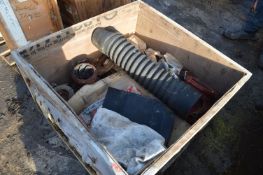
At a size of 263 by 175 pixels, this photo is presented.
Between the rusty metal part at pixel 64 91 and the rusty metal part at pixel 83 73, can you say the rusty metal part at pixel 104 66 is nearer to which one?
the rusty metal part at pixel 83 73

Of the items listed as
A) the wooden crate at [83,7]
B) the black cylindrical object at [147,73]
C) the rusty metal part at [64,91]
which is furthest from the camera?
the wooden crate at [83,7]

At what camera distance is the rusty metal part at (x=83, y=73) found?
8.28 ft

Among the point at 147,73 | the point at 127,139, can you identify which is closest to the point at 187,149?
the point at 147,73

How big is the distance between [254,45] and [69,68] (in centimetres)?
271

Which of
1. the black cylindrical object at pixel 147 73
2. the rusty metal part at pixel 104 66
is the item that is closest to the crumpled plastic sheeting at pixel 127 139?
the black cylindrical object at pixel 147 73

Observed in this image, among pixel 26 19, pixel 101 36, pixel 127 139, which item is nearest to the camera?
pixel 127 139

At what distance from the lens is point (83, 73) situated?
2.58m

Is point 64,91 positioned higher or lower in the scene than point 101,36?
lower

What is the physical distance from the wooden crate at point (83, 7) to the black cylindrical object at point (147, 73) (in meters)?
0.60

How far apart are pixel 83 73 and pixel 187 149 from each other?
129 cm

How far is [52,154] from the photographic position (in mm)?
2594

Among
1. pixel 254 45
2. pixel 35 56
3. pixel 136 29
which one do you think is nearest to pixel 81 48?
pixel 35 56

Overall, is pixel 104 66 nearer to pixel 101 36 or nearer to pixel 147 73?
pixel 101 36

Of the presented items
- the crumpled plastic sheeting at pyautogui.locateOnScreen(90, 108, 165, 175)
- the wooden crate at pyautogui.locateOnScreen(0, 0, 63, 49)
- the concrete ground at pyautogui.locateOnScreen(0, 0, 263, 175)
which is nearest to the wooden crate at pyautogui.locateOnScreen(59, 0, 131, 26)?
the wooden crate at pyautogui.locateOnScreen(0, 0, 63, 49)
